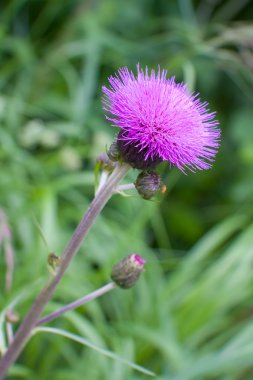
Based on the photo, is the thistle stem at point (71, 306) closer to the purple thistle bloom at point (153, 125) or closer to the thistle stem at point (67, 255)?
the thistle stem at point (67, 255)

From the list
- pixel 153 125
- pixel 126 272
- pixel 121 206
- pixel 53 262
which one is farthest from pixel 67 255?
pixel 121 206

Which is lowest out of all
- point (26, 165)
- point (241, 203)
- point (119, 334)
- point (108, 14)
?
point (119, 334)

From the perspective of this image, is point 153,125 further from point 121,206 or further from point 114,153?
point 121,206

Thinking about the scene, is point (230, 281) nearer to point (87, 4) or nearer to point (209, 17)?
point (87, 4)

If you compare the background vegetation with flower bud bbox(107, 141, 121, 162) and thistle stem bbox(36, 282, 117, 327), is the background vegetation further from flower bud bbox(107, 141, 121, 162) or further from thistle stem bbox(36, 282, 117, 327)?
flower bud bbox(107, 141, 121, 162)

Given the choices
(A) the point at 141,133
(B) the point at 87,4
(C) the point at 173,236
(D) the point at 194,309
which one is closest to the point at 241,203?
(C) the point at 173,236

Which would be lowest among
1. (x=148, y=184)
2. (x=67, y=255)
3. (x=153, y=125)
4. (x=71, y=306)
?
(x=71, y=306)

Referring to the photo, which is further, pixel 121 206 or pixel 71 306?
pixel 121 206

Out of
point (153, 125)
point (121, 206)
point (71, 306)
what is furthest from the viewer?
point (121, 206)
